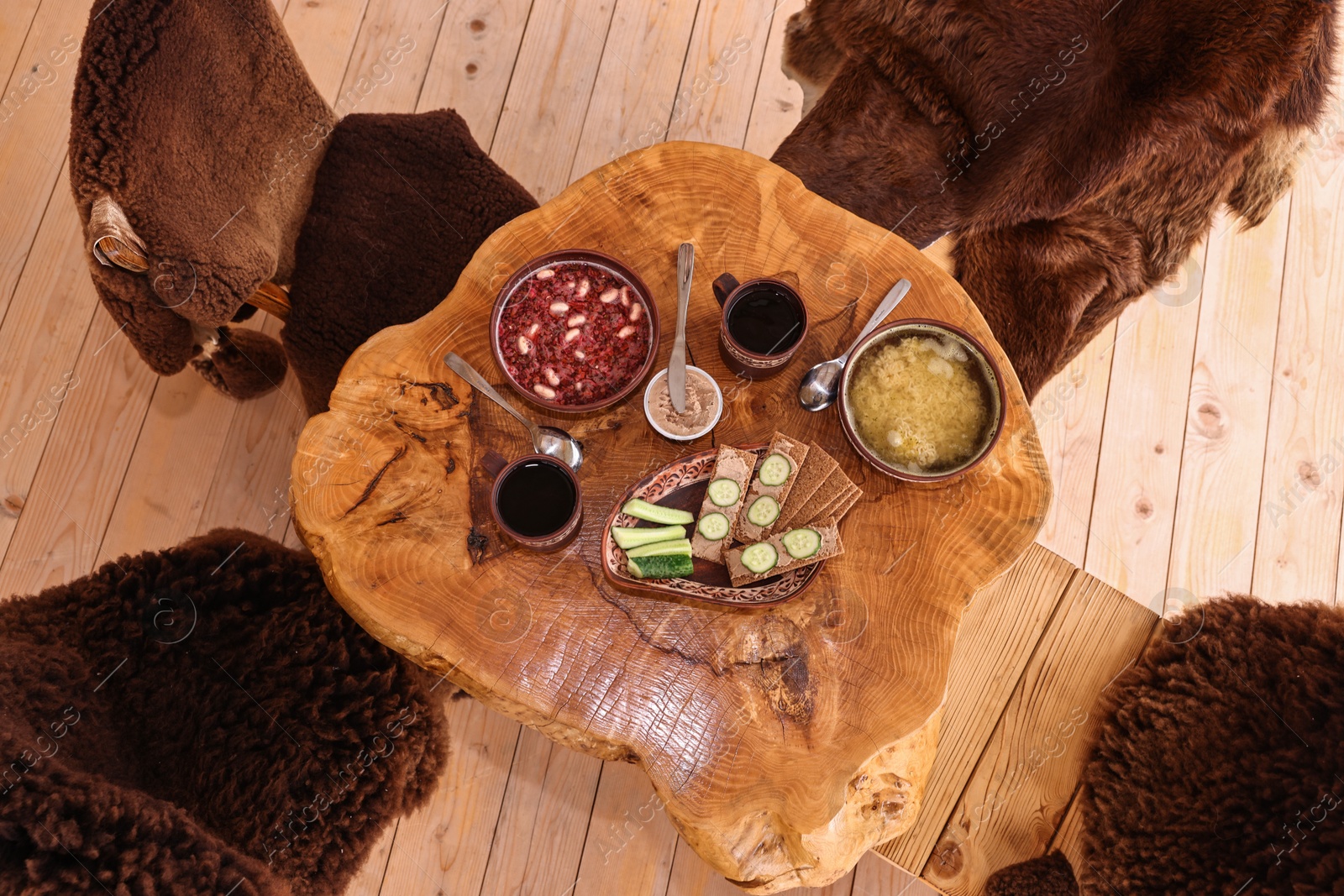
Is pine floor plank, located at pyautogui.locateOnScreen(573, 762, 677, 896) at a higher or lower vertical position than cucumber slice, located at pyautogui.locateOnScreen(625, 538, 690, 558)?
lower

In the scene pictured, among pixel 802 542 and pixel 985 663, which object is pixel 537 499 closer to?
pixel 802 542

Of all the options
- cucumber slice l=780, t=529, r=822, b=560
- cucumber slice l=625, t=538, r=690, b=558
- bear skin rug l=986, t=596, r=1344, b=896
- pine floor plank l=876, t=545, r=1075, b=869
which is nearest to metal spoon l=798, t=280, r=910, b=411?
cucumber slice l=780, t=529, r=822, b=560

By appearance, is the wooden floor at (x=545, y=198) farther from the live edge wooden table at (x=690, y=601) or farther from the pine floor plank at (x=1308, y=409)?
the live edge wooden table at (x=690, y=601)

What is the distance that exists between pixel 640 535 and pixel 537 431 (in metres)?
0.26

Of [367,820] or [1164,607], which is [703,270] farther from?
[1164,607]

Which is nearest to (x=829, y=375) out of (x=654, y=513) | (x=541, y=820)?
(x=654, y=513)

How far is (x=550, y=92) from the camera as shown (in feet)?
8.80

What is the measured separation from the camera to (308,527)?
4.55 ft

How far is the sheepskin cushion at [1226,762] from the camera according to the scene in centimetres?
145

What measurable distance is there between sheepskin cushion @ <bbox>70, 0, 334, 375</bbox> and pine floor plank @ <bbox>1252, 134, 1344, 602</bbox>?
9.64ft

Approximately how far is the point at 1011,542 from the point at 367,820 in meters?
1.31

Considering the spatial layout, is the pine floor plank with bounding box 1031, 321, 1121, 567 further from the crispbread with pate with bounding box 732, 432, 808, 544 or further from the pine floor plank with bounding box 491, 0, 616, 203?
the pine floor plank with bounding box 491, 0, 616, 203

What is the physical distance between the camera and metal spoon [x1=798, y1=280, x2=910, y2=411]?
148cm

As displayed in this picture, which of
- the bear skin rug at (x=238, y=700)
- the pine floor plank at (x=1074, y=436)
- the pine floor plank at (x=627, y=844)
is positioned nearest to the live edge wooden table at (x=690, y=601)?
the bear skin rug at (x=238, y=700)
